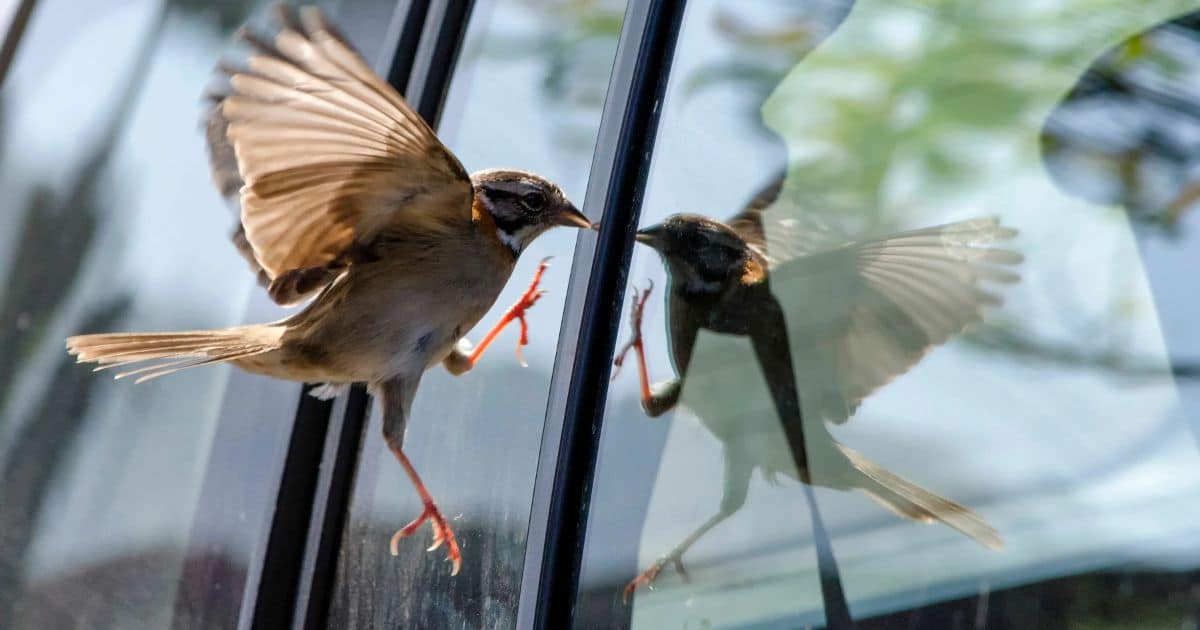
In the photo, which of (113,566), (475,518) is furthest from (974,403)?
(113,566)

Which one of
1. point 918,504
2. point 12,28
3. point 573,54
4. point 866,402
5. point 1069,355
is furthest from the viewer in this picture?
point 12,28

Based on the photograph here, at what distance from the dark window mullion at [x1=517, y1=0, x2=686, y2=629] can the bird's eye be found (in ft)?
1.10

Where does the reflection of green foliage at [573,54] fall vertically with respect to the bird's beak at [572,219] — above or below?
above

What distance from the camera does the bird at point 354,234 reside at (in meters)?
2.20

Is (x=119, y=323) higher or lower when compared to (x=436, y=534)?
lower

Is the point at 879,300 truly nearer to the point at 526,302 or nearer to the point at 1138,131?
the point at 1138,131

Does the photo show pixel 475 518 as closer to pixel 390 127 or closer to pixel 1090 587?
pixel 390 127

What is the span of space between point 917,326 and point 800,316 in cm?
23

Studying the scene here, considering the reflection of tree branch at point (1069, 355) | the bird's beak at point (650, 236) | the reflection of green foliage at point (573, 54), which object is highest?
the reflection of green foliage at point (573, 54)

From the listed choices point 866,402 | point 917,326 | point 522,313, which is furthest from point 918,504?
point 522,313

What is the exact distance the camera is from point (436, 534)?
223 cm

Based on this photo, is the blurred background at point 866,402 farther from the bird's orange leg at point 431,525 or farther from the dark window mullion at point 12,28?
the dark window mullion at point 12,28

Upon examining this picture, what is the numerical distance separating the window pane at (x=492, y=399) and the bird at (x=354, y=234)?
4 centimetres

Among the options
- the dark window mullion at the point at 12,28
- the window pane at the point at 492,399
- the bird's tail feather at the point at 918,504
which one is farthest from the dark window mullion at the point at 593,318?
the dark window mullion at the point at 12,28
